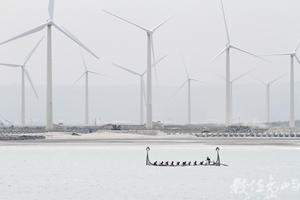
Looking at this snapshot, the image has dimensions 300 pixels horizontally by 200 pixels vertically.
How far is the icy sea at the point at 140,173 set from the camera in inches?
1433

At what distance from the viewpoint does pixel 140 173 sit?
46.4 meters

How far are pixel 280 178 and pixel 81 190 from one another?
17.4m

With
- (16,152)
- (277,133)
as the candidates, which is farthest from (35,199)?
(277,133)

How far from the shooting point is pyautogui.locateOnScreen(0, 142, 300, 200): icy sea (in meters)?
36.4

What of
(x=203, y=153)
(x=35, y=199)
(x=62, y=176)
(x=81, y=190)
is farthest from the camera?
(x=203, y=153)

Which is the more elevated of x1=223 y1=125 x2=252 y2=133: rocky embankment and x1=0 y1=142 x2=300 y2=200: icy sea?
x1=223 y1=125 x2=252 y2=133: rocky embankment

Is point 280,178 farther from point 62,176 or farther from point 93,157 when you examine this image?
point 93,157

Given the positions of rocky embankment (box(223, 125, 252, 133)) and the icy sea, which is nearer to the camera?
the icy sea

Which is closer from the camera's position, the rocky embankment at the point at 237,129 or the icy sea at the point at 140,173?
the icy sea at the point at 140,173

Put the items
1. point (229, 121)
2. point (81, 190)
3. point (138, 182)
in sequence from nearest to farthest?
point (81, 190) < point (138, 182) < point (229, 121)

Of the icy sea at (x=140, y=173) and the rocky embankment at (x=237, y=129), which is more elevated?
the rocky embankment at (x=237, y=129)

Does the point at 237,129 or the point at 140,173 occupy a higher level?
the point at 237,129

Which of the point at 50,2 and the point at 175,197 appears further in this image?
the point at 50,2

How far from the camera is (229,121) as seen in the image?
375ft
